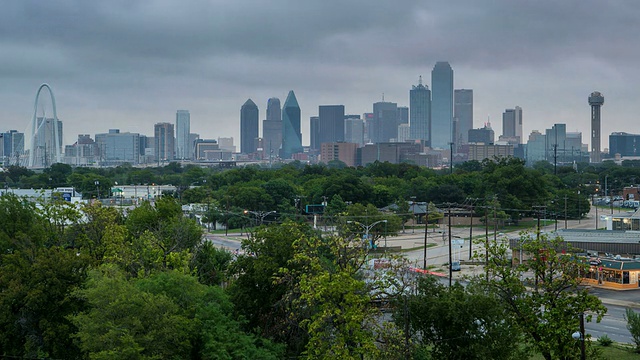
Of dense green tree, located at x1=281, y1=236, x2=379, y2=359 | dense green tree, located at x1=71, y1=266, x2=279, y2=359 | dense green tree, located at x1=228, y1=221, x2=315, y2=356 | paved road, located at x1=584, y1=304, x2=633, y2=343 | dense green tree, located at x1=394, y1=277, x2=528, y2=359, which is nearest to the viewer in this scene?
dense green tree, located at x1=281, y1=236, x2=379, y2=359

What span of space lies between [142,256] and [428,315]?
594 inches

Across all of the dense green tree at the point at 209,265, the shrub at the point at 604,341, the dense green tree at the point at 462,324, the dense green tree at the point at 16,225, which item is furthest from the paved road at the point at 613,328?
the dense green tree at the point at 16,225

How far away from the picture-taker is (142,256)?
3319 centimetres

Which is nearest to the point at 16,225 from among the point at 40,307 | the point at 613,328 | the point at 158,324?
the point at 40,307

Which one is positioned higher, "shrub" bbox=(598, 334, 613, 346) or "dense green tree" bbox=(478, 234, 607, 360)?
"dense green tree" bbox=(478, 234, 607, 360)

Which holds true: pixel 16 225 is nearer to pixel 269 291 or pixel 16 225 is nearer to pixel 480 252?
pixel 269 291

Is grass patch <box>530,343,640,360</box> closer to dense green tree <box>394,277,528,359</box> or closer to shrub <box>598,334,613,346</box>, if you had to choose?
shrub <box>598,334,613,346</box>

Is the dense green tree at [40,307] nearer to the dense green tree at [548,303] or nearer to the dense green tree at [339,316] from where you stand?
the dense green tree at [339,316]

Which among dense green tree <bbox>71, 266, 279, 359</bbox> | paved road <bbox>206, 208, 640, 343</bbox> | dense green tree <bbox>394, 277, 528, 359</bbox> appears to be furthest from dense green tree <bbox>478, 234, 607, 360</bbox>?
dense green tree <bbox>71, 266, 279, 359</bbox>

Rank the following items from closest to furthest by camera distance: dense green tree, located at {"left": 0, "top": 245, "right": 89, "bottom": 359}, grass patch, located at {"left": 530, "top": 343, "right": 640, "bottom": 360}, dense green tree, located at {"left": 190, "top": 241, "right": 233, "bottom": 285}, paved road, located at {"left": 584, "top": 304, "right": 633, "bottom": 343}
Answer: dense green tree, located at {"left": 0, "top": 245, "right": 89, "bottom": 359} < grass patch, located at {"left": 530, "top": 343, "right": 640, "bottom": 360} < paved road, located at {"left": 584, "top": 304, "right": 633, "bottom": 343} < dense green tree, located at {"left": 190, "top": 241, "right": 233, "bottom": 285}

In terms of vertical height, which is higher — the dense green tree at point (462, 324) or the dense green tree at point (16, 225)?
the dense green tree at point (16, 225)

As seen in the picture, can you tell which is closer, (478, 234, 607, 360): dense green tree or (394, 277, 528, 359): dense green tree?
(478, 234, 607, 360): dense green tree

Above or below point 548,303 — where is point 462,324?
below

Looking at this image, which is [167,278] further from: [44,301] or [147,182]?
[147,182]
